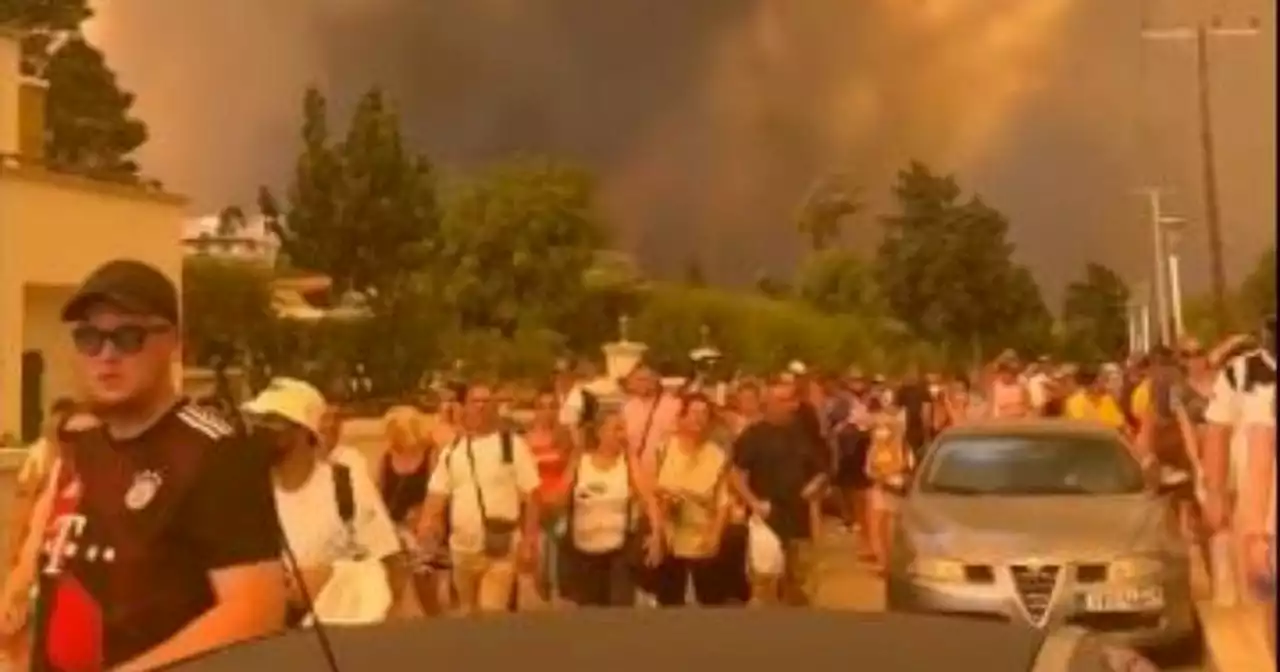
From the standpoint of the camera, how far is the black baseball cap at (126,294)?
12.3ft

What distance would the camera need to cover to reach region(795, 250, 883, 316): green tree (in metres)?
64.6

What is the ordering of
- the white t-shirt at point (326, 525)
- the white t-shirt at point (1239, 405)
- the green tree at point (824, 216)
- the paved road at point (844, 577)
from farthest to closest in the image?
the green tree at point (824, 216), the paved road at point (844, 577), the white t-shirt at point (1239, 405), the white t-shirt at point (326, 525)

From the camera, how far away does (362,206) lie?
Answer: 1724 inches

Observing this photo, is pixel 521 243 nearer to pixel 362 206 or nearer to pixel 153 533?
pixel 362 206

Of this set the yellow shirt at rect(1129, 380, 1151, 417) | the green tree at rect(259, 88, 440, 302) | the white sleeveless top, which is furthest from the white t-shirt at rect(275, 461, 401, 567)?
the green tree at rect(259, 88, 440, 302)

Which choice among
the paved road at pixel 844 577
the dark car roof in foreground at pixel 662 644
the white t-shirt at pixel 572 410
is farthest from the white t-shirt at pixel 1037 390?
the dark car roof in foreground at pixel 662 644

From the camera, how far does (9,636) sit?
5.26 m

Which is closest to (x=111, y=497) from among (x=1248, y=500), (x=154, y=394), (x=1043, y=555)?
(x=154, y=394)

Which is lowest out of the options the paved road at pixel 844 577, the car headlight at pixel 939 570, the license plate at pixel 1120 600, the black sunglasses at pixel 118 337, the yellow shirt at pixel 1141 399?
the paved road at pixel 844 577

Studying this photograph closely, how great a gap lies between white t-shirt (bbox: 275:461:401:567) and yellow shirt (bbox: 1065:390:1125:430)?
10.6 meters

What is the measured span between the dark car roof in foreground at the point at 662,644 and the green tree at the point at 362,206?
3921 centimetres

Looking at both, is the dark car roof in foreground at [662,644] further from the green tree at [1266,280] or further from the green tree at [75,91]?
the green tree at [75,91]

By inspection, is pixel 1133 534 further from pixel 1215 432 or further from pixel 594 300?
pixel 594 300

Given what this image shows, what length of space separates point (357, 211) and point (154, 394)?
40485 millimetres
